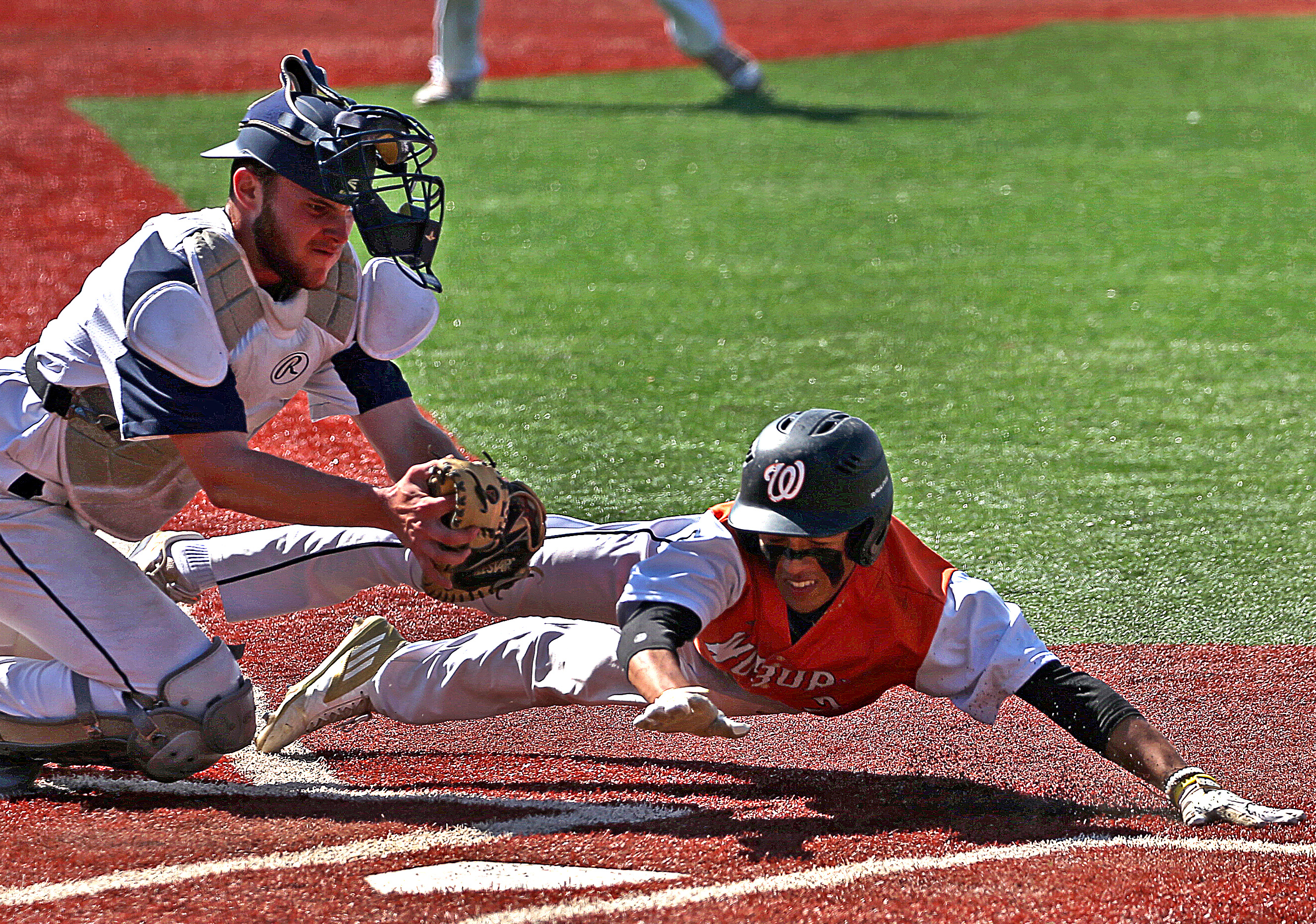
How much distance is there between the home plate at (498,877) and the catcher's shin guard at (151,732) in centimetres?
84

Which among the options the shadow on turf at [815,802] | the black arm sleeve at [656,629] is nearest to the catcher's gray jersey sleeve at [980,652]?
the shadow on turf at [815,802]

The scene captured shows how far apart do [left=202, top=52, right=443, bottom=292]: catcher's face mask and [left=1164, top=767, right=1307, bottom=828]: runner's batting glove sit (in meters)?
1.95

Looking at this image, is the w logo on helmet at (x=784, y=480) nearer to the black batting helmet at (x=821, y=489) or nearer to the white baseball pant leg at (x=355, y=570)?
the black batting helmet at (x=821, y=489)

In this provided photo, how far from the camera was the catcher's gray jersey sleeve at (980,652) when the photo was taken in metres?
3.30

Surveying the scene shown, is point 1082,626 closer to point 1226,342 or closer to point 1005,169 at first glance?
point 1226,342

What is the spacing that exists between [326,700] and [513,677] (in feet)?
1.67

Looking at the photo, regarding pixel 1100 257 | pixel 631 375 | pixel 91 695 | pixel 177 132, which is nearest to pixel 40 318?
pixel 631 375

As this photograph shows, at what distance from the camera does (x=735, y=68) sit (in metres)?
13.0

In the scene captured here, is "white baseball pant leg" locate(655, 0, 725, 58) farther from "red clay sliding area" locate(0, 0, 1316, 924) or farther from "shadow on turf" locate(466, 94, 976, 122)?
"red clay sliding area" locate(0, 0, 1316, 924)

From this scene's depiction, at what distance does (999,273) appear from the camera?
8617mm

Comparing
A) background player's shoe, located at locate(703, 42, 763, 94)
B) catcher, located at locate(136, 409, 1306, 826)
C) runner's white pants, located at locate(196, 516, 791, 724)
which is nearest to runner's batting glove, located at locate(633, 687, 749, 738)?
catcher, located at locate(136, 409, 1306, 826)

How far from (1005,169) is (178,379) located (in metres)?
8.56

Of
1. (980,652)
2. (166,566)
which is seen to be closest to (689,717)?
(980,652)

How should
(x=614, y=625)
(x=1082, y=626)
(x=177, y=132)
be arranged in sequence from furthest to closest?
(x=177, y=132) → (x=1082, y=626) → (x=614, y=625)
